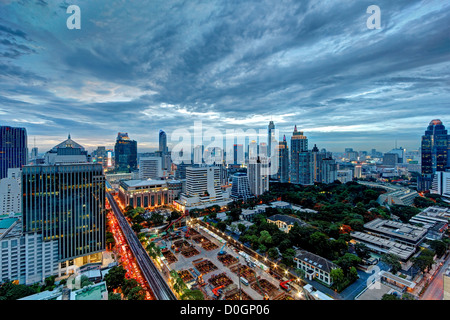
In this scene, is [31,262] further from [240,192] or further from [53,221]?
[240,192]

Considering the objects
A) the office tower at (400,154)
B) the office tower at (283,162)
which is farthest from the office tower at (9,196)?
the office tower at (400,154)

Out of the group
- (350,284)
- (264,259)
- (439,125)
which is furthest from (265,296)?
(439,125)

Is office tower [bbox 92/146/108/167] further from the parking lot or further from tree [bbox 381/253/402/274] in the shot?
tree [bbox 381/253/402/274]

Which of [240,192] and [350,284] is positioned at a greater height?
[240,192]

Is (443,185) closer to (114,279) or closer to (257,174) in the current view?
(257,174)

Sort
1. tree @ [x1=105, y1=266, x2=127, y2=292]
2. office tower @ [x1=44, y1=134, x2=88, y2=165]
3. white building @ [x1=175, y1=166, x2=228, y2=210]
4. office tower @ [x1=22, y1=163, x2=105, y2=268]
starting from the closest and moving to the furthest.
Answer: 1. tree @ [x1=105, y1=266, x2=127, y2=292]
2. office tower @ [x1=22, y1=163, x2=105, y2=268]
3. office tower @ [x1=44, y1=134, x2=88, y2=165]
4. white building @ [x1=175, y1=166, x2=228, y2=210]

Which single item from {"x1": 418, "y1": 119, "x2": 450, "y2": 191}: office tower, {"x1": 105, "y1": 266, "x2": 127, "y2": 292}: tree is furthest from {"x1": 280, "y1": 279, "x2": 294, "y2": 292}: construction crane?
{"x1": 418, "y1": 119, "x2": 450, "y2": 191}: office tower

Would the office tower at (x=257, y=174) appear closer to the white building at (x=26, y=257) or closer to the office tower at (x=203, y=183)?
the office tower at (x=203, y=183)
